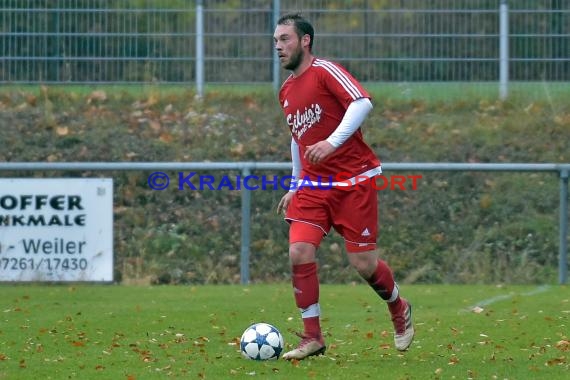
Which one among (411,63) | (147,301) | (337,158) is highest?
(411,63)

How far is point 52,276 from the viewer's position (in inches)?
502

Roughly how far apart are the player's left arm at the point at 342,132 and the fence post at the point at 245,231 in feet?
18.1

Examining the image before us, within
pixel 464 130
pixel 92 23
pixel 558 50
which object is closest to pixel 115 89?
pixel 92 23

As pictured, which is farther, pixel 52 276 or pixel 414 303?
pixel 52 276

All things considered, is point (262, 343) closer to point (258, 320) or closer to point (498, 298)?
point (258, 320)

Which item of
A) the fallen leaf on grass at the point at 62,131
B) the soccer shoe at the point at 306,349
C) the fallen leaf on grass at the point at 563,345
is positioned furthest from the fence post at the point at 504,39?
the soccer shoe at the point at 306,349

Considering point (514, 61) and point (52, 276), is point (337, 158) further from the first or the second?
point (514, 61)

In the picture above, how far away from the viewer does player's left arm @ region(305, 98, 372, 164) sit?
7.30 m

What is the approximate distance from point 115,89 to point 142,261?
4.60 meters

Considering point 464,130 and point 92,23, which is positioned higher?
point 92,23

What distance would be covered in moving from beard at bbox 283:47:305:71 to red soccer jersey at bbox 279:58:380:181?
0.07 meters

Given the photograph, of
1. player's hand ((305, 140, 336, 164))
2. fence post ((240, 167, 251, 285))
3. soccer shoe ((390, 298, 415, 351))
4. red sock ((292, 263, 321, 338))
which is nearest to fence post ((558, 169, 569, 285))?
fence post ((240, 167, 251, 285))

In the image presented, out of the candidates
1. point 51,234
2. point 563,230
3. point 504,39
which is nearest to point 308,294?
point 51,234

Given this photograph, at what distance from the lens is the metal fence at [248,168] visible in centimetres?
1269
